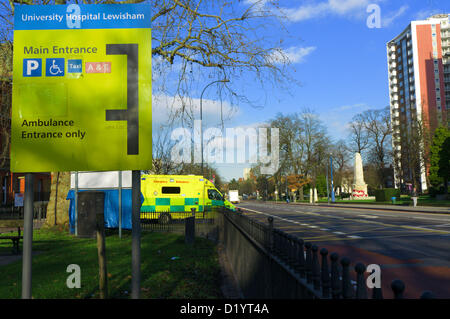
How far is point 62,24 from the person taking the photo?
131 inches

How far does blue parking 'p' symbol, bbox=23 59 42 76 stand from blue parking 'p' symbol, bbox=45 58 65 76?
62 mm

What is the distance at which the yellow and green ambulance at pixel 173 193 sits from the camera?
22172 millimetres

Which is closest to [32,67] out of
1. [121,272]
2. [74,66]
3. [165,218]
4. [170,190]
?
[74,66]

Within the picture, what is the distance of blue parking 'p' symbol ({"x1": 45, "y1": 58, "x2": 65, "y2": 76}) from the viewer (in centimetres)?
330

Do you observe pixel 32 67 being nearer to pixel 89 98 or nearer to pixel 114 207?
pixel 89 98

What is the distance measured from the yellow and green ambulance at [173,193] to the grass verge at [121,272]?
33.9 feet

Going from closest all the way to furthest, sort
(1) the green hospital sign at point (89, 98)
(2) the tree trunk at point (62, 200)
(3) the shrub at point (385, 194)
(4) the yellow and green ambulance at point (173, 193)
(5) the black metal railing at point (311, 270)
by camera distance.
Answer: (5) the black metal railing at point (311, 270)
(1) the green hospital sign at point (89, 98)
(2) the tree trunk at point (62, 200)
(4) the yellow and green ambulance at point (173, 193)
(3) the shrub at point (385, 194)

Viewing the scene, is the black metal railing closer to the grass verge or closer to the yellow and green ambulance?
the grass verge

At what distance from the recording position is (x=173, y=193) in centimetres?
2261

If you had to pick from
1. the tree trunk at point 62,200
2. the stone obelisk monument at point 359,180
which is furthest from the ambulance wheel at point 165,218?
the stone obelisk monument at point 359,180

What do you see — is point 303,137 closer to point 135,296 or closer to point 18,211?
point 18,211

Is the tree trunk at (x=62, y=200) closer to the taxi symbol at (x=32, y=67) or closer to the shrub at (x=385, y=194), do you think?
the taxi symbol at (x=32, y=67)

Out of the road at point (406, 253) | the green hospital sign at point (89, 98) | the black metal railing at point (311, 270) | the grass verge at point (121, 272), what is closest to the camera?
the black metal railing at point (311, 270)

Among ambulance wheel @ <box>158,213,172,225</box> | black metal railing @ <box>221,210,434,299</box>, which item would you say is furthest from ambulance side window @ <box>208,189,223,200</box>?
black metal railing @ <box>221,210,434,299</box>
